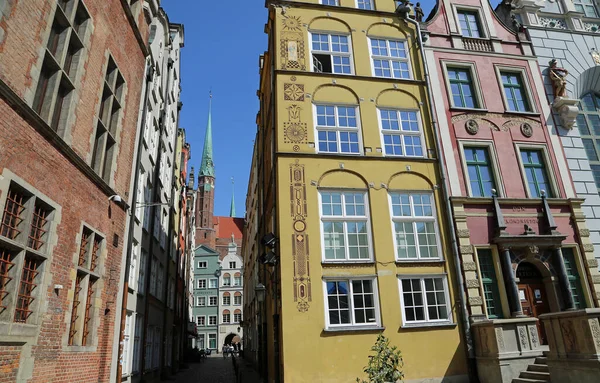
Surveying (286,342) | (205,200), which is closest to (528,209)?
(286,342)

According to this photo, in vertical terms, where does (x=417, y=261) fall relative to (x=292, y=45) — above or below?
below

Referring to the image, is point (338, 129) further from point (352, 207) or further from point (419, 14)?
point (419, 14)

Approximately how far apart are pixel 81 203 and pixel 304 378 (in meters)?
8.37

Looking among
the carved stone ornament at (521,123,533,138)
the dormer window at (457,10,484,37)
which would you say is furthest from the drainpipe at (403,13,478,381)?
the carved stone ornament at (521,123,533,138)

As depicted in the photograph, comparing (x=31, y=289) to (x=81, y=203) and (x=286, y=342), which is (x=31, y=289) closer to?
(x=81, y=203)

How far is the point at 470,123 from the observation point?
1730cm

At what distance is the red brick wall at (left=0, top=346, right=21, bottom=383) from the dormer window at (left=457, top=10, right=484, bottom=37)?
20.6 metres

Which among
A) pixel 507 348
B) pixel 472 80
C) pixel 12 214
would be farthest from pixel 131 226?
pixel 472 80

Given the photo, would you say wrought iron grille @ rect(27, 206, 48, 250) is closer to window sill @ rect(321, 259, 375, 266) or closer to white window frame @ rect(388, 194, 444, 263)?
window sill @ rect(321, 259, 375, 266)

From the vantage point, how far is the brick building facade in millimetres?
8031

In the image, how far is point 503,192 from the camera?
16.4m

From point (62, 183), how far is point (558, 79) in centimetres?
2042

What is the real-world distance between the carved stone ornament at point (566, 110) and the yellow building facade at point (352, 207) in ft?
20.7

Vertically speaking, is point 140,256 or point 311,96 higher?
point 311,96
